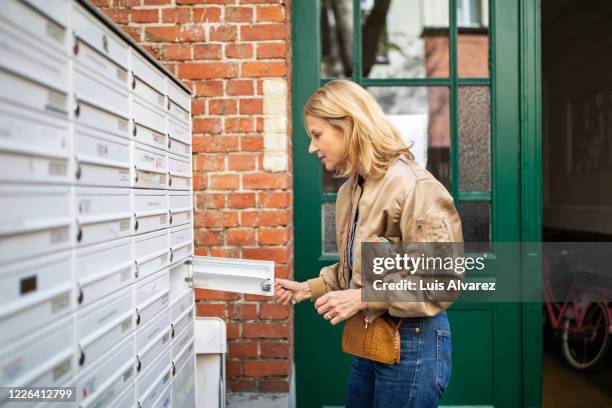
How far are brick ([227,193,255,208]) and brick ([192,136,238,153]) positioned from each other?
24cm

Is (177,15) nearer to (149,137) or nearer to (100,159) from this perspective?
(149,137)

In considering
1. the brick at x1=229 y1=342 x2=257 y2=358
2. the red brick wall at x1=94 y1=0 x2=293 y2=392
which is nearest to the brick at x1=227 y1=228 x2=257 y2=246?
the red brick wall at x1=94 y1=0 x2=293 y2=392

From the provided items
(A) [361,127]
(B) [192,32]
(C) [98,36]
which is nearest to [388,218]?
(A) [361,127]

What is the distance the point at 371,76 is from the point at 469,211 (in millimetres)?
987

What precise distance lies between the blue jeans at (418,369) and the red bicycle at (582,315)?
121 inches

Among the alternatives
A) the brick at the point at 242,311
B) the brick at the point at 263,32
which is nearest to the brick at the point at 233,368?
the brick at the point at 242,311

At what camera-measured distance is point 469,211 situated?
9.49 feet

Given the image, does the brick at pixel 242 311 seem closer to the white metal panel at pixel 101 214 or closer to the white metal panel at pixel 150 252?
the white metal panel at pixel 150 252

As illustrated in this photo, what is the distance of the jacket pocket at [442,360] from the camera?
1.62 meters

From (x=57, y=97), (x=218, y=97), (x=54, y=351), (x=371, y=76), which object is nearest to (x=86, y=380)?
(x=54, y=351)

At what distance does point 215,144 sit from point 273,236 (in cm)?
57

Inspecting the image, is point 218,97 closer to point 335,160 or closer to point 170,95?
point 170,95

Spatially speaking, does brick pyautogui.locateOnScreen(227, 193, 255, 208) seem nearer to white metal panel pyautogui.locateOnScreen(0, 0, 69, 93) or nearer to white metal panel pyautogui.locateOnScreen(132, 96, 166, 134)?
white metal panel pyautogui.locateOnScreen(132, 96, 166, 134)

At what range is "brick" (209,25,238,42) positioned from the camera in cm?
255
